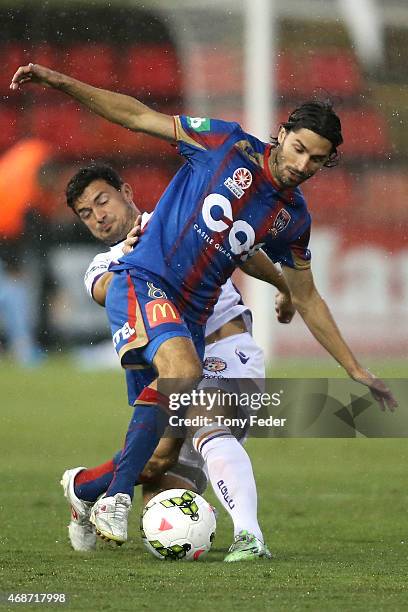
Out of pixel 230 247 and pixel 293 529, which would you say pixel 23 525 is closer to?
pixel 293 529

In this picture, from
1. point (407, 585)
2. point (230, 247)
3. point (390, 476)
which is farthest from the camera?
point (390, 476)

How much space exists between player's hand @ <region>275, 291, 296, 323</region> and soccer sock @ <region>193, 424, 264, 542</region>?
2.78 feet

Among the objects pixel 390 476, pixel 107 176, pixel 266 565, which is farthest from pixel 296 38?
pixel 266 565

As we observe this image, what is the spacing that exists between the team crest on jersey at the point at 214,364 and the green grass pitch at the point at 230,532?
738 mm

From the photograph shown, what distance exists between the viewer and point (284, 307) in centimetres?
626

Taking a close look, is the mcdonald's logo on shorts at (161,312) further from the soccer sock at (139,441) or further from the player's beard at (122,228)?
the player's beard at (122,228)

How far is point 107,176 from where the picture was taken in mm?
6375

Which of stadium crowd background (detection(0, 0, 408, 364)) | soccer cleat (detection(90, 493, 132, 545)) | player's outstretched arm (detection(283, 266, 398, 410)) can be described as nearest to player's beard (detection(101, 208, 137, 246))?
player's outstretched arm (detection(283, 266, 398, 410))

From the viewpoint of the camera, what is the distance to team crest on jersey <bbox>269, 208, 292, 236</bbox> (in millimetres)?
5578

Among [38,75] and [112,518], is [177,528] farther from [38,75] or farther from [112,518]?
[38,75]

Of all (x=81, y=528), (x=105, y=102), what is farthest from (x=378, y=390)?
(x=105, y=102)

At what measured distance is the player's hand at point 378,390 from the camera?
5641 millimetres

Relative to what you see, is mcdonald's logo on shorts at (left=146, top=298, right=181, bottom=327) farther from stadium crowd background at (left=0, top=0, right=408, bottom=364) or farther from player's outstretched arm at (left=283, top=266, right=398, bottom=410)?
stadium crowd background at (left=0, top=0, right=408, bottom=364)

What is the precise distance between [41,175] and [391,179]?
498cm
